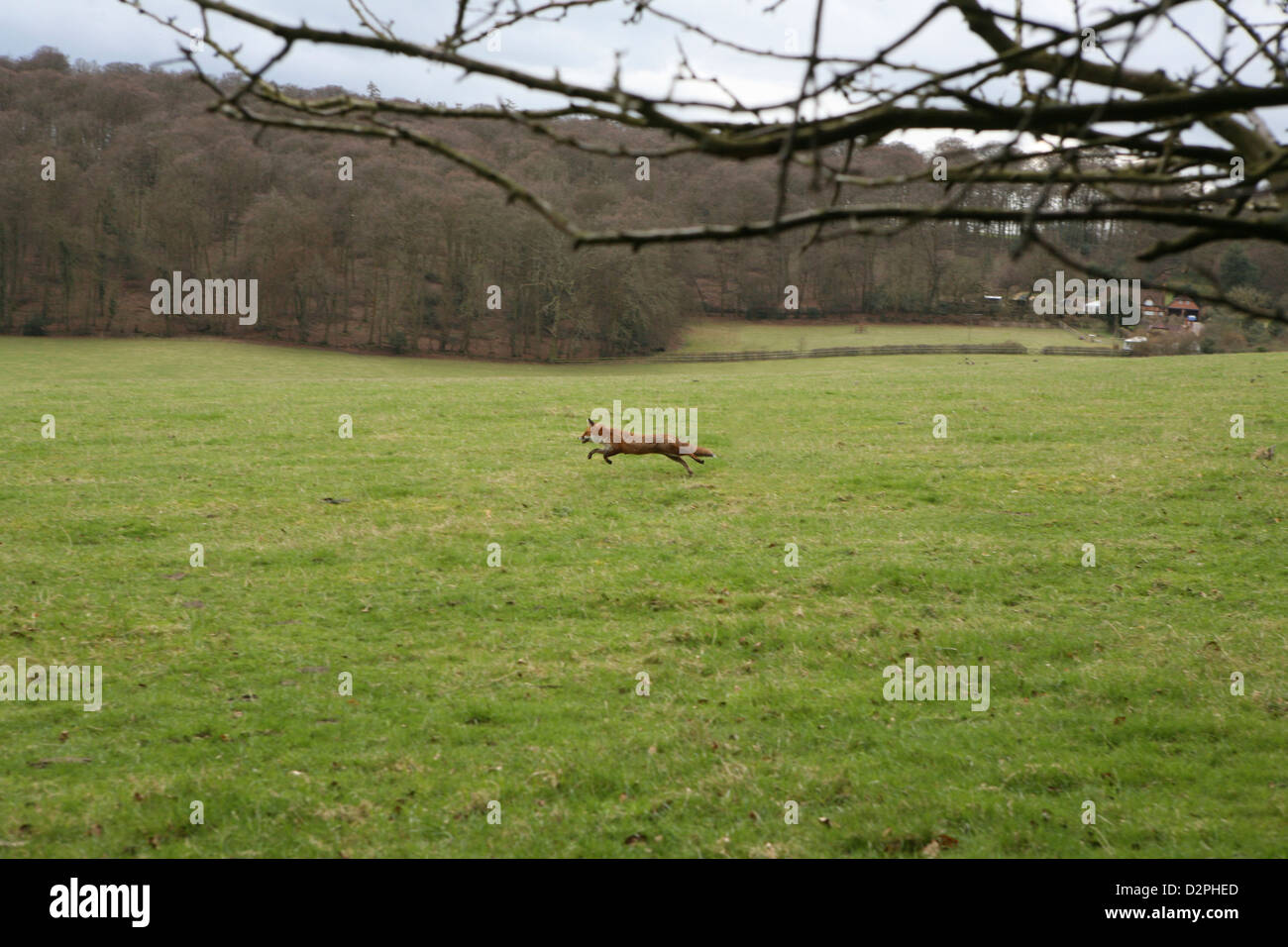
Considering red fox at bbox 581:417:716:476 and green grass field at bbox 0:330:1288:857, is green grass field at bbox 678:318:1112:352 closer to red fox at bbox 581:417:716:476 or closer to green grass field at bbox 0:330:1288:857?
green grass field at bbox 0:330:1288:857

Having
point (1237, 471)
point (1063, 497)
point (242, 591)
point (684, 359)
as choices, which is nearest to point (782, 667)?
point (242, 591)

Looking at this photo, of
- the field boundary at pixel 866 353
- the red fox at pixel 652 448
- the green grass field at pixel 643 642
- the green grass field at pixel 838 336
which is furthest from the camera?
the green grass field at pixel 838 336

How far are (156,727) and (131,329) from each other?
6692 centimetres

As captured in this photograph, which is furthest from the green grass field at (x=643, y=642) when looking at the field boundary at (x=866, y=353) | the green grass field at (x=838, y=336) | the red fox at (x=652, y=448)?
the green grass field at (x=838, y=336)

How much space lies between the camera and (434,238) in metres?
65.7

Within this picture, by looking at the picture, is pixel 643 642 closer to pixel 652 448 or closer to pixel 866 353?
pixel 652 448

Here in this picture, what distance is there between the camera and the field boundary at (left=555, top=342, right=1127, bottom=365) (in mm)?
58312

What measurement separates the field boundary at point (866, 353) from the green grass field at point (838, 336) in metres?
1.61

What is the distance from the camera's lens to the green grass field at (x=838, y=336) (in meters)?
66.1

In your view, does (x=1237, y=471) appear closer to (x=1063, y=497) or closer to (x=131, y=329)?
(x=1063, y=497)

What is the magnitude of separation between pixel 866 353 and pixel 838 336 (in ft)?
38.3

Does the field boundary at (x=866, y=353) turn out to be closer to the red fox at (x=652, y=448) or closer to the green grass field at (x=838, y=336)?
the green grass field at (x=838, y=336)

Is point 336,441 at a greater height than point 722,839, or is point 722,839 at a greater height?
point 336,441

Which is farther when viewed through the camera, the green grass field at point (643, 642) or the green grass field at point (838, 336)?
the green grass field at point (838, 336)
